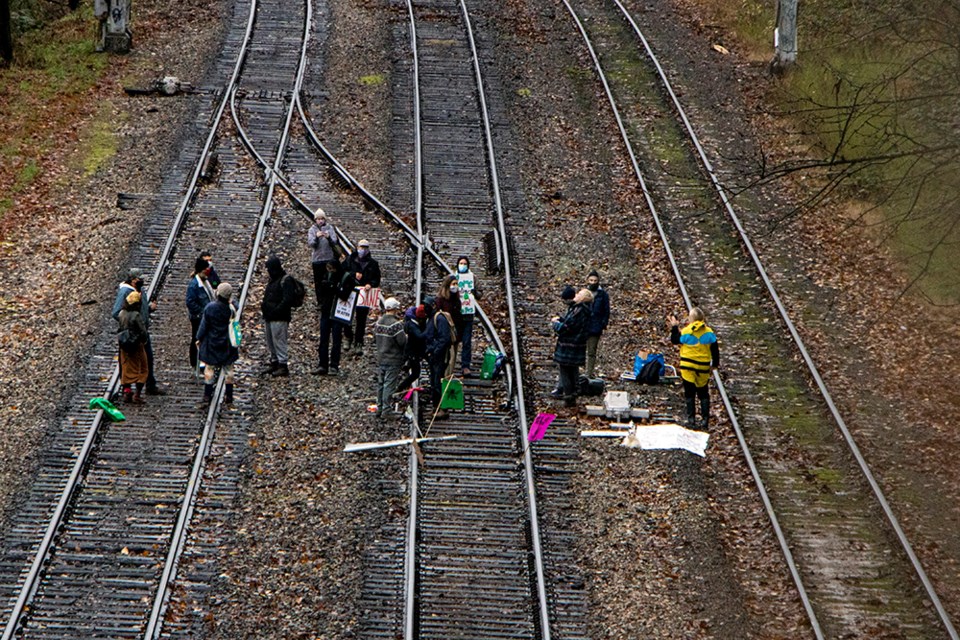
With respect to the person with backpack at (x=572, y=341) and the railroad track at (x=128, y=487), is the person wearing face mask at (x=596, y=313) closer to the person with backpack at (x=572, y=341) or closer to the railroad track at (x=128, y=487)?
the person with backpack at (x=572, y=341)

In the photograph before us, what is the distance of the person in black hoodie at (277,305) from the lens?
17672 mm

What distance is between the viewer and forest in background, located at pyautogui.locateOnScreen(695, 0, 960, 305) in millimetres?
16578

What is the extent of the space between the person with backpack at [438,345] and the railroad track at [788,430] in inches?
144

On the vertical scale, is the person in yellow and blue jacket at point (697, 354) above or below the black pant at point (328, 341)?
above

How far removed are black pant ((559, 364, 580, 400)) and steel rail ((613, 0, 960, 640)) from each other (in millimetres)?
2165

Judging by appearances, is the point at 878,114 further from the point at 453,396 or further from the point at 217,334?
the point at 217,334

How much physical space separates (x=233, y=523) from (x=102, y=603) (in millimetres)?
1799

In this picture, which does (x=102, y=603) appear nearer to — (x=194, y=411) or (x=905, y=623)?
(x=194, y=411)

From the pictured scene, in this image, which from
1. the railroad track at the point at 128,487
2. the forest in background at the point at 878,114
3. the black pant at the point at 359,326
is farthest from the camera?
the black pant at the point at 359,326

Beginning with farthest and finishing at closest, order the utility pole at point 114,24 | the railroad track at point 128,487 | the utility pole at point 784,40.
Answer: the utility pole at point 114,24 → the utility pole at point 784,40 → the railroad track at point 128,487

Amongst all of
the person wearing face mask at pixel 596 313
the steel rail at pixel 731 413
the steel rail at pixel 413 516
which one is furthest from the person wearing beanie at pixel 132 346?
the steel rail at pixel 731 413

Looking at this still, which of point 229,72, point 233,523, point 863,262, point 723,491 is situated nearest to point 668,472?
point 723,491

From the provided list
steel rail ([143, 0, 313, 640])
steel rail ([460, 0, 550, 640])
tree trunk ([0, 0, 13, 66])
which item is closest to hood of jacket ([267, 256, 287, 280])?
steel rail ([143, 0, 313, 640])

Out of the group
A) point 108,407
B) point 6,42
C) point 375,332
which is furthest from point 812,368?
point 6,42
